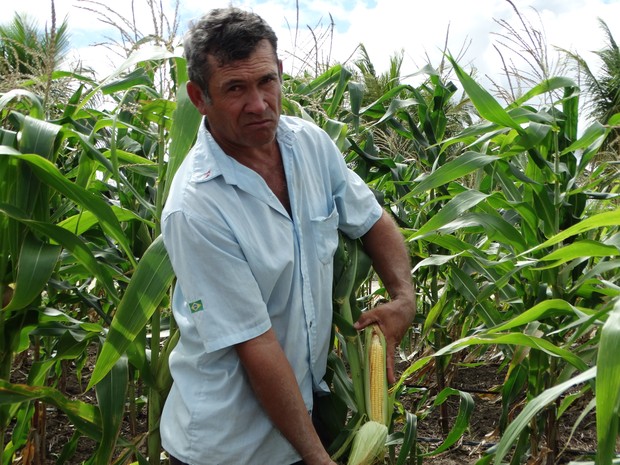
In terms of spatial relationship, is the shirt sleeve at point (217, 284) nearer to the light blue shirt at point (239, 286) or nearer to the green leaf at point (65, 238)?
the light blue shirt at point (239, 286)

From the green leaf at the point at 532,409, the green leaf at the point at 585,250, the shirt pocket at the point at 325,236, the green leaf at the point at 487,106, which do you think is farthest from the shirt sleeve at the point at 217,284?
the green leaf at the point at 487,106

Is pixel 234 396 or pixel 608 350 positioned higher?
pixel 608 350

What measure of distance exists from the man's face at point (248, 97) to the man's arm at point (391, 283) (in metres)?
0.46

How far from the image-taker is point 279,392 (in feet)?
5.71

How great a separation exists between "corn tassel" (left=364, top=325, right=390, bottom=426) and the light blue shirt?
0.38ft

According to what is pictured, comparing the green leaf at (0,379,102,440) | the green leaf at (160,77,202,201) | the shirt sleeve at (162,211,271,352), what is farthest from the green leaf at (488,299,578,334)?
the green leaf at (0,379,102,440)

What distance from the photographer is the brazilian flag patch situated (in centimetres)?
175

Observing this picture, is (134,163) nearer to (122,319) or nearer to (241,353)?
(122,319)

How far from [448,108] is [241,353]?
2.22 meters

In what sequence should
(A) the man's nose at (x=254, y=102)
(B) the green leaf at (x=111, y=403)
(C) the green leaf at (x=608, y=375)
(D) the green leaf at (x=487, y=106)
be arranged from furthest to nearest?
1. (D) the green leaf at (x=487, y=106)
2. (B) the green leaf at (x=111, y=403)
3. (A) the man's nose at (x=254, y=102)
4. (C) the green leaf at (x=608, y=375)

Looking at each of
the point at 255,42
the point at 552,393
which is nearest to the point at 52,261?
the point at 255,42

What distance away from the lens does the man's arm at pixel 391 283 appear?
1.99 meters

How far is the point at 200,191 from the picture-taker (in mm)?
1782

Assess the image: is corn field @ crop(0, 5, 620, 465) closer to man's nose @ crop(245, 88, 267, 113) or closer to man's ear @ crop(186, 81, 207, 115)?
man's ear @ crop(186, 81, 207, 115)
